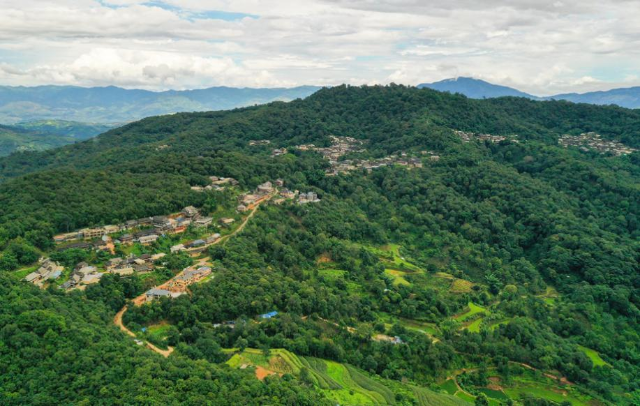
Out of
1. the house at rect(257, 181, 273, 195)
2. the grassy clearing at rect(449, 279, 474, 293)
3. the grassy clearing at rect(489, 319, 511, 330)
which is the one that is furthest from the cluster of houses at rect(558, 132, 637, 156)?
the house at rect(257, 181, 273, 195)

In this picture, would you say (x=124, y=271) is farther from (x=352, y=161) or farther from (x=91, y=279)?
(x=352, y=161)

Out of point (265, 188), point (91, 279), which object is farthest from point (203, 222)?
point (265, 188)

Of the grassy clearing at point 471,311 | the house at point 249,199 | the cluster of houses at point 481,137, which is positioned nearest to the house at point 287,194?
the house at point 249,199

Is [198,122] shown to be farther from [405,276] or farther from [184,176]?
[405,276]

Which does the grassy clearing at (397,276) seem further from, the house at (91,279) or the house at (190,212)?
the house at (91,279)

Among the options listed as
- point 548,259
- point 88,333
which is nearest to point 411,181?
point 548,259

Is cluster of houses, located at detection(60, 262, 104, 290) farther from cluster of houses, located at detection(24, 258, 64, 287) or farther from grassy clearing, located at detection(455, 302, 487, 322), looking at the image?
grassy clearing, located at detection(455, 302, 487, 322)
